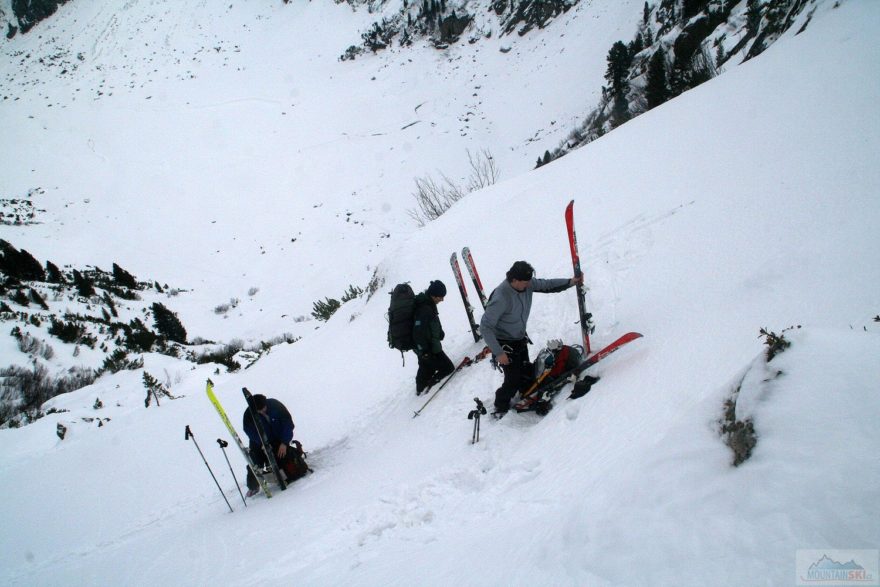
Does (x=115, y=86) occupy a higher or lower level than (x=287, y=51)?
higher

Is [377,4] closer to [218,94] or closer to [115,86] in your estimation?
[218,94]

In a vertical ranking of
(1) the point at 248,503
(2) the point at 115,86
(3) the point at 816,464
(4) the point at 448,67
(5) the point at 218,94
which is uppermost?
(2) the point at 115,86

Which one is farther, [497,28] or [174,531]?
[497,28]

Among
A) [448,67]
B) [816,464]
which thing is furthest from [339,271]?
[448,67]

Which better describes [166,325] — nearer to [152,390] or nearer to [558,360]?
[152,390]

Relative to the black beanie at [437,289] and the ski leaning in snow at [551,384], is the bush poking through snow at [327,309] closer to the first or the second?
the black beanie at [437,289]

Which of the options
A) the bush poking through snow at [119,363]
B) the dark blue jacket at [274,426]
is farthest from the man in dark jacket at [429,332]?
the bush poking through snow at [119,363]

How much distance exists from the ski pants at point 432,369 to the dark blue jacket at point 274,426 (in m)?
1.96

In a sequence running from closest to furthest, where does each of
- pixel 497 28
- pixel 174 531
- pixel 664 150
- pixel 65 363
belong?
pixel 174 531
pixel 664 150
pixel 65 363
pixel 497 28

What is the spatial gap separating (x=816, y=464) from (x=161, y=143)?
41.2 m

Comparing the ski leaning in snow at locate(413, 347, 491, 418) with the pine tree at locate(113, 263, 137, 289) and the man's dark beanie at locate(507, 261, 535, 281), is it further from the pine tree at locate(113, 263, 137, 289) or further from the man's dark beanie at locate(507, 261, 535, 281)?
the pine tree at locate(113, 263, 137, 289)

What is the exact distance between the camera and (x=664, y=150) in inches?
320

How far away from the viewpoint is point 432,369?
6.17m

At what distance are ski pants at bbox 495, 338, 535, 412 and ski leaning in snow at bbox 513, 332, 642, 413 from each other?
0.13 m
